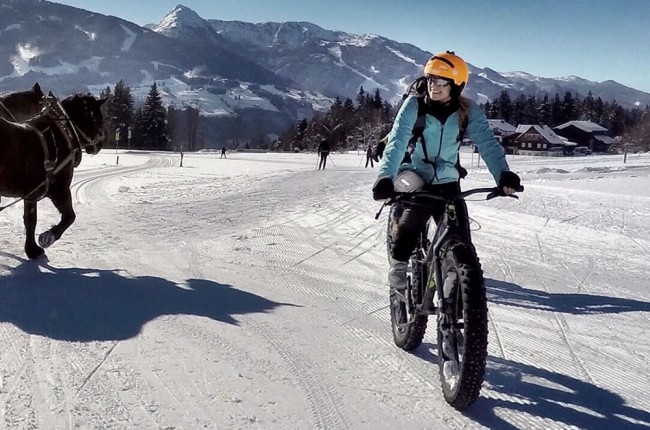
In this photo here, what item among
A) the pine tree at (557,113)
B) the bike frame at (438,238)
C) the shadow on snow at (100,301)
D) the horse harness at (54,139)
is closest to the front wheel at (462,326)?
the bike frame at (438,238)

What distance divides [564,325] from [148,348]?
361cm

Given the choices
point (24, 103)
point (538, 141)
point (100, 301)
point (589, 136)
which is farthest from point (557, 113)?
point (100, 301)

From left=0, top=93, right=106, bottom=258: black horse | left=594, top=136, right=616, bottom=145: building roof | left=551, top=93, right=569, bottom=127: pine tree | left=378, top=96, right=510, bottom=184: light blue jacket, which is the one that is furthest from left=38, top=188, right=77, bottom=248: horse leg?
left=551, top=93, right=569, bottom=127: pine tree

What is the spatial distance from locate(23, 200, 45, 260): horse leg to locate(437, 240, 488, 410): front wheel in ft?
16.2

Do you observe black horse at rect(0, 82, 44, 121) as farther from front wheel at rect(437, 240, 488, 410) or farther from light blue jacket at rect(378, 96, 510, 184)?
front wheel at rect(437, 240, 488, 410)

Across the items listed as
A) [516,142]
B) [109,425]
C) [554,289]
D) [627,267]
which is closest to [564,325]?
[554,289]

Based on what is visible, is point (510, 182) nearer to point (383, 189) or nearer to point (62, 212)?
point (383, 189)

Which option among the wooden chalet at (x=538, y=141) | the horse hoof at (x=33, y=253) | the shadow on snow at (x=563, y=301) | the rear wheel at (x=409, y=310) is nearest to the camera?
the rear wheel at (x=409, y=310)

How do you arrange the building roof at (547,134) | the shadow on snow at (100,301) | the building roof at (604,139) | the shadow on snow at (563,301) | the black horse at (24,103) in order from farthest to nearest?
the building roof at (604,139)
the building roof at (547,134)
the black horse at (24,103)
the shadow on snow at (563,301)
the shadow on snow at (100,301)

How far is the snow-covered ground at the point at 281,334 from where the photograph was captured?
307 cm

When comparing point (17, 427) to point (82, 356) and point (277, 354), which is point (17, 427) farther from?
point (277, 354)

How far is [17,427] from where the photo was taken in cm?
272

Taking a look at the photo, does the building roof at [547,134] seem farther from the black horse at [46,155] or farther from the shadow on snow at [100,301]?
the shadow on snow at [100,301]

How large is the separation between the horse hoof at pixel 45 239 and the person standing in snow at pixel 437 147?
4.29 meters
